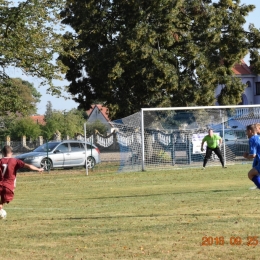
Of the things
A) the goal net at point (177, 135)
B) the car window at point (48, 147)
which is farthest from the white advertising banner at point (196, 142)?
the car window at point (48, 147)

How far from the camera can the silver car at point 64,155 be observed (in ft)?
110

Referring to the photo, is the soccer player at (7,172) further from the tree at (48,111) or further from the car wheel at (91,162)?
the tree at (48,111)

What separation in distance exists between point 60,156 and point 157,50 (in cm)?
849

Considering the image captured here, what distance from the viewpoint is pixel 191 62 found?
38.7 m

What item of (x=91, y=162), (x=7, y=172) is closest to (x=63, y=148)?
(x=91, y=162)

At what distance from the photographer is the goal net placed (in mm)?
31375

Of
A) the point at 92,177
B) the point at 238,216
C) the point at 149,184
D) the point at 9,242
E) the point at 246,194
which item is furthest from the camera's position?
the point at 92,177

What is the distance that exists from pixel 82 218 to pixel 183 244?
4.21m

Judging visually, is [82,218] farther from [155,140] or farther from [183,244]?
[155,140]

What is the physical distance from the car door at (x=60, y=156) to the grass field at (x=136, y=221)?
32.2ft

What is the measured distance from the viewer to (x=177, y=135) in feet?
108

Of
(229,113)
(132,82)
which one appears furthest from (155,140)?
(132,82)
